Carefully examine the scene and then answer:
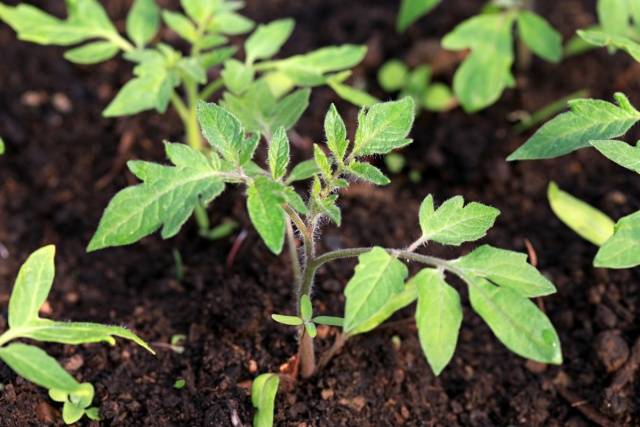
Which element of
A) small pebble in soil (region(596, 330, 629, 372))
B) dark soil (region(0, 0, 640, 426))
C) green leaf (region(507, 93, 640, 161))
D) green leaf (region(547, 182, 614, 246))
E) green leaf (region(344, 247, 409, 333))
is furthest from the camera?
green leaf (region(547, 182, 614, 246))

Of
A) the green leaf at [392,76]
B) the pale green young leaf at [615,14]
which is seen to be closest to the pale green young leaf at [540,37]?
the pale green young leaf at [615,14]

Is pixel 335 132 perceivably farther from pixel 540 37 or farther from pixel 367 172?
pixel 540 37

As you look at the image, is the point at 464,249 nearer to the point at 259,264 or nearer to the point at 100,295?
the point at 259,264

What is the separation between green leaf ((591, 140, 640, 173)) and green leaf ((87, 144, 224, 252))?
36.4 inches

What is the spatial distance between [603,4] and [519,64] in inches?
26.4

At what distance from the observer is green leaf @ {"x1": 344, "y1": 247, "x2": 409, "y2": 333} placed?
5.74 feet

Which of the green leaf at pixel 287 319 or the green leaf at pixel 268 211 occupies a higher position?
the green leaf at pixel 268 211

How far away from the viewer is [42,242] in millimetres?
2949

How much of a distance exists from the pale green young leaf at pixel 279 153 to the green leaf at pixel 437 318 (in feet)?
1.40

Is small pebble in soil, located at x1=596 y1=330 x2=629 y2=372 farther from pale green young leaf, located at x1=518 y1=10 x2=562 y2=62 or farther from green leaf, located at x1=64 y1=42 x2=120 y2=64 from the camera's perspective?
green leaf, located at x1=64 y1=42 x2=120 y2=64

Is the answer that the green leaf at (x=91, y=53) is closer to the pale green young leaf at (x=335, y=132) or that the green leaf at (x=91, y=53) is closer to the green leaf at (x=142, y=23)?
the green leaf at (x=142, y=23)

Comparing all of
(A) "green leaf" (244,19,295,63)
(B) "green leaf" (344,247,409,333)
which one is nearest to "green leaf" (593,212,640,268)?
(B) "green leaf" (344,247,409,333)

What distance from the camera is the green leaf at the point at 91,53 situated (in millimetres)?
2725

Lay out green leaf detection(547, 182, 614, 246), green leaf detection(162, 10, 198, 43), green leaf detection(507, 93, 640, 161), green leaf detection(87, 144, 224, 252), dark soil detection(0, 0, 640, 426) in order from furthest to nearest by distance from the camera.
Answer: green leaf detection(162, 10, 198, 43), green leaf detection(547, 182, 614, 246), dark soil detection(0, 0, 640, 426), green leaf detection(507, 93, 640, 161), green leaf detection(87, 144, 224, 252)
